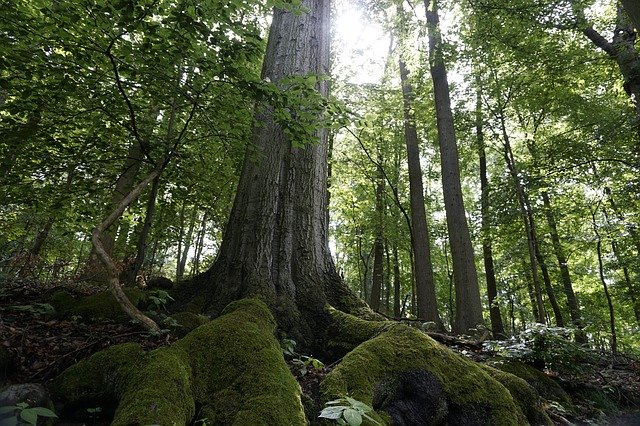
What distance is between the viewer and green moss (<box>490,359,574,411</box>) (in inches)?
145

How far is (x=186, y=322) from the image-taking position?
10.3 feet

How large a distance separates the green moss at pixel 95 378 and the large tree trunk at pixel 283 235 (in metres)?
1.22

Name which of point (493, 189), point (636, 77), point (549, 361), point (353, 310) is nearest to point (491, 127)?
point (493, 189)

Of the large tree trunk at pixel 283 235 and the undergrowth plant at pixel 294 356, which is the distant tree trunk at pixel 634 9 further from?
the undergrowth plant at pixel 294 356

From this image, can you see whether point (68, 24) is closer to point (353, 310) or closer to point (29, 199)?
point (29, 199)

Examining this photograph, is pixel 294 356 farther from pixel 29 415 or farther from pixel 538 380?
pixel 538 380

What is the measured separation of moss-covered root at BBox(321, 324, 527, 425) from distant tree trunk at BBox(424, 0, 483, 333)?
4.55 metres

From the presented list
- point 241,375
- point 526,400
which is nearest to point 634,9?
point 526,400

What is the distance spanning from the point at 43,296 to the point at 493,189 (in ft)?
32.9

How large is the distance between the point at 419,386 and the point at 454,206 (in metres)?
5.87

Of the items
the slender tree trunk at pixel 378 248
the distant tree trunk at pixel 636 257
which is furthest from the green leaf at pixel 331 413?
the slender tree trunk at pixel 378 248

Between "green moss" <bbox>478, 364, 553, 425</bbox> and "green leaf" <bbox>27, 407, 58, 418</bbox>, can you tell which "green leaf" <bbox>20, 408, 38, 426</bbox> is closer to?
"green leaf" <bbox>27, 407, 58, 418</bbox>

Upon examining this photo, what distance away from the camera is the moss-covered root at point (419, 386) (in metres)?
2.46

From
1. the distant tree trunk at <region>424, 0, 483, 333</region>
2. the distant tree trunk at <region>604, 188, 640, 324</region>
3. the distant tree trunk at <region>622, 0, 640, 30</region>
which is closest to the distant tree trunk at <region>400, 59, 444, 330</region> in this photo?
the distant tree trunk at <region>424, 0, 483, 333</region>
